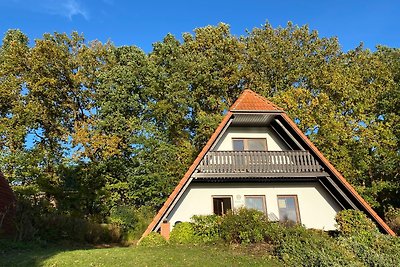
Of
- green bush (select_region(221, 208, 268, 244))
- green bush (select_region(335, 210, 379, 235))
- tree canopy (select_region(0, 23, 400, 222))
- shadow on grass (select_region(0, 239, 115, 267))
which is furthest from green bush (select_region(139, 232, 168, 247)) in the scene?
tree canopy (select_region(0, 23, 400, 222))

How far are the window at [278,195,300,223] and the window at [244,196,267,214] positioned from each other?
96cm

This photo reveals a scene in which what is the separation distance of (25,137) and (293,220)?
86.4ft

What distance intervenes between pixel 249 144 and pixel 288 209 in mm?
4305

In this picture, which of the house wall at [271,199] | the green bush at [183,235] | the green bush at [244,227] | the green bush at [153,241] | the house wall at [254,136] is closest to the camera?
the green bush at [244,227]

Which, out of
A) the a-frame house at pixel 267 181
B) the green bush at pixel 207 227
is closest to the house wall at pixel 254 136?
the a-frame house at pixel 267 181

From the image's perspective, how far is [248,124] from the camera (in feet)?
70.2

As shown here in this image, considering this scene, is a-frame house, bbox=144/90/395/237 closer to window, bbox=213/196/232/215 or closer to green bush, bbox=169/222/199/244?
window, bbox=213/196/232/215

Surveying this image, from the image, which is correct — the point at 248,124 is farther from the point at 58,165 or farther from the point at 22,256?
the point at 58,165

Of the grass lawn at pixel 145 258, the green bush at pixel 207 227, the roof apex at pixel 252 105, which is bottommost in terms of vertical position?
the grass lawn at pixel 145 258

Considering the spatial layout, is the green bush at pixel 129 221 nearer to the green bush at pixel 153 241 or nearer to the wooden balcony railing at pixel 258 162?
the green bush at pixel 153 241

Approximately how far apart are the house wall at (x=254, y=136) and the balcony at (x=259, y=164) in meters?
1.61

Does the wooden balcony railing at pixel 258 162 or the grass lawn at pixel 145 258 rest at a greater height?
the wooden balcony railing at pixel 258 162

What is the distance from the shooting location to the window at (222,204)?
1970cm

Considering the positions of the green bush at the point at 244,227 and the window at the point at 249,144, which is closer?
the green bush at the point at 244,227
